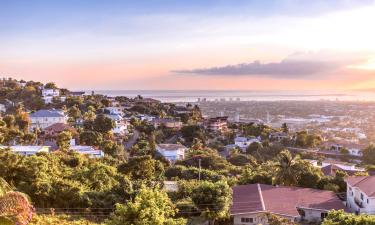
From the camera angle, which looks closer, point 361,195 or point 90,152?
point 361,195

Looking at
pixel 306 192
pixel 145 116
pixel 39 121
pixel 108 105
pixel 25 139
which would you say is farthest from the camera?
pixel 108 105

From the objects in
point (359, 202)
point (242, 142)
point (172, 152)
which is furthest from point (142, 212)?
point (242, 142)

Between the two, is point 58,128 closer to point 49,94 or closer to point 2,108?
point 2,108

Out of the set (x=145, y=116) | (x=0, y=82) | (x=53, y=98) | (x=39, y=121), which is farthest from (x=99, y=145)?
(x=0, y=82)

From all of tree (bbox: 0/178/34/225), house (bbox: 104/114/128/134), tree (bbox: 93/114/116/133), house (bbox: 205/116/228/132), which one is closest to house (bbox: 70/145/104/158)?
tree (bbox: 93/114/116/133)

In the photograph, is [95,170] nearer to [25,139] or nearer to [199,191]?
[199,191]

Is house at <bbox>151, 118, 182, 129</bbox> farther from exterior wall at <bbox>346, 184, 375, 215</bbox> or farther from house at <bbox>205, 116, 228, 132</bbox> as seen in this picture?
exterior wall at <bbox>346, 184, 375, 215</bbox>
